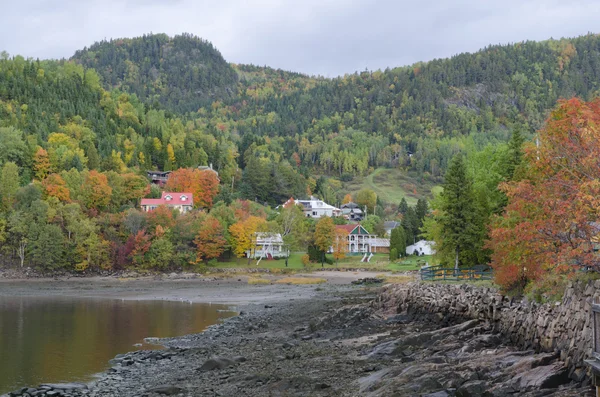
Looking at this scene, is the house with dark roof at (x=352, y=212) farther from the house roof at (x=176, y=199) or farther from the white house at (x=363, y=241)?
the house roof at (x=176, y=199)

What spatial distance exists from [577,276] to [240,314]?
28525mm

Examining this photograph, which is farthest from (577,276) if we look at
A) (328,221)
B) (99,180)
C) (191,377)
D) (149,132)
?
(149,132)

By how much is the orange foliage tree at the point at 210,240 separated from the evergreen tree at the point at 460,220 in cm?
5370

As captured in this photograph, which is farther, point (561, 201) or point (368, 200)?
point (368, 200)

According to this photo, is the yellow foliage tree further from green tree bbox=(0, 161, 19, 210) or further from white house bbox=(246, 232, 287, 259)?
green tree bbox=(0, 161, 19, 210)

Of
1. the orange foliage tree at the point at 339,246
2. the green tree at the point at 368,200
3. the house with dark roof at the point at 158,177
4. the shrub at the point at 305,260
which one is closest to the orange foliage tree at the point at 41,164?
the house with dark roof at the point at 158,177

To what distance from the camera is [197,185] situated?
419 ft

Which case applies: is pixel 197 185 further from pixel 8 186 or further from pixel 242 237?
pixel 8 186

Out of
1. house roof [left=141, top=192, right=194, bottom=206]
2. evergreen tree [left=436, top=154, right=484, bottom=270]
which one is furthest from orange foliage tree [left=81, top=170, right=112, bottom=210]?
evergreen tree [left=436, top=154, right=484, bottom=270]

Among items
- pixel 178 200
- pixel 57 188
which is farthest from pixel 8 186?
pixel 178 200

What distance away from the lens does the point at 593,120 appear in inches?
738

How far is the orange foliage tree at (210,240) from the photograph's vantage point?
9388cm

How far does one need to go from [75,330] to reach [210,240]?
197 ft

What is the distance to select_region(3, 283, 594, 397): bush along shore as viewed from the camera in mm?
16125
